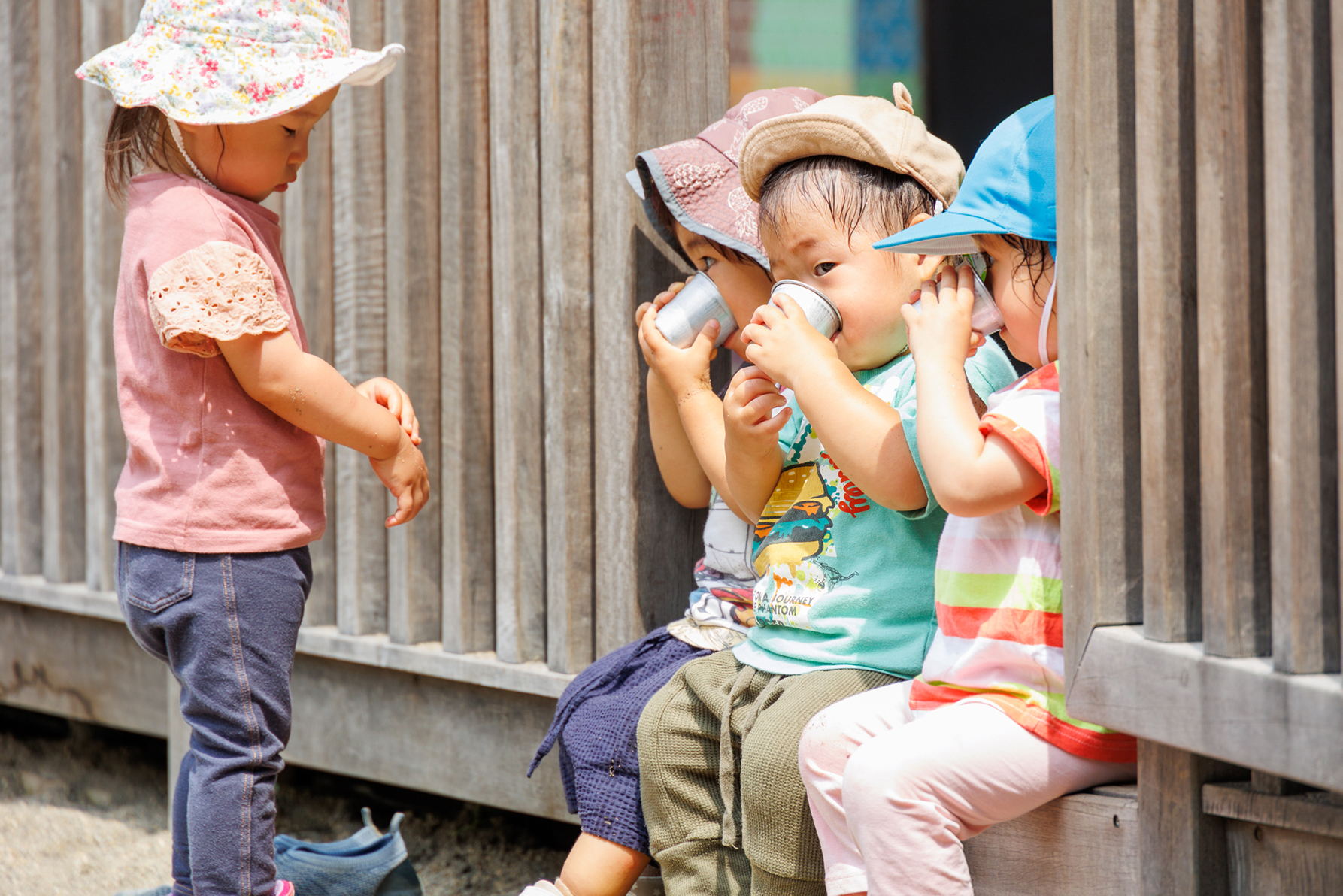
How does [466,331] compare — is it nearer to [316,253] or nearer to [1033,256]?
[316,253]

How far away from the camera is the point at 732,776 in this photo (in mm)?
1933

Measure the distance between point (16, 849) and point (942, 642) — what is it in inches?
102

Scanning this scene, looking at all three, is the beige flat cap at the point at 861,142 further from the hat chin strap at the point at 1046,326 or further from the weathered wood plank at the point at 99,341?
the weathered wood plank at the point at 99,341

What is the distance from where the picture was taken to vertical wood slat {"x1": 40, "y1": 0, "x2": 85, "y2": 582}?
3.48 meters

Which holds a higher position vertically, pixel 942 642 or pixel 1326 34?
pixel 1326 34

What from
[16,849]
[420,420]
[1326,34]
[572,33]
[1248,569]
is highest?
[572,33]

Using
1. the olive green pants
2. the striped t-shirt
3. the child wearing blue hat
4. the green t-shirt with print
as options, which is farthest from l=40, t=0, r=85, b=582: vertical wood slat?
the striped t-shirt

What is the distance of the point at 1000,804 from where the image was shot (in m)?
1.56

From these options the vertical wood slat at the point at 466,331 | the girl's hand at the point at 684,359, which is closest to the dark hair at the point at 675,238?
the girl's hand at the point at 684,359

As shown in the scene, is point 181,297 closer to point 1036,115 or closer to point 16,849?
point 1036,115

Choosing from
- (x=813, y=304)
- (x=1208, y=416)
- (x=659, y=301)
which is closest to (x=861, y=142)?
(x=813, y=304)

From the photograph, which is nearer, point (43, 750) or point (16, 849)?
point (16, 849)

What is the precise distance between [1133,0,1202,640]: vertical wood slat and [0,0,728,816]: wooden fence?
48.6 inches

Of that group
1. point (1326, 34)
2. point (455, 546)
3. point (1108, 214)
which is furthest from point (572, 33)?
point (1326, 34)
